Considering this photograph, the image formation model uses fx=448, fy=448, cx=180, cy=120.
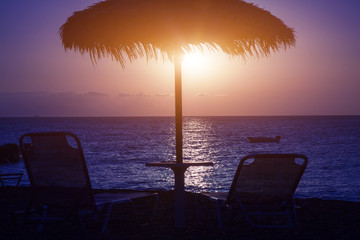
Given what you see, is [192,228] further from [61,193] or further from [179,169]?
[61,193]

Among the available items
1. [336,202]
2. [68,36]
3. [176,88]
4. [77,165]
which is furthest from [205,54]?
[336,202]

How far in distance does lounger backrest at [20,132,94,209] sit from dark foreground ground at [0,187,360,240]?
46 cm

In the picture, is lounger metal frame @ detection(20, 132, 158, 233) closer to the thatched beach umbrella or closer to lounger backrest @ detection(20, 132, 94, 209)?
lounger backrest @ detection(20, 132, 94, 209)

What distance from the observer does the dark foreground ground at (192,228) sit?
4549 mm

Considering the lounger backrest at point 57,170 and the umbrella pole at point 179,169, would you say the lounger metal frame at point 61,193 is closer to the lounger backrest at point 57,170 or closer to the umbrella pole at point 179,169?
the lounger backrest at point 57,170

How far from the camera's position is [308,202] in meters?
6.88

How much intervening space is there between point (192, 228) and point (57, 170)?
1.72m

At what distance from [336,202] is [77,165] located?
441cm

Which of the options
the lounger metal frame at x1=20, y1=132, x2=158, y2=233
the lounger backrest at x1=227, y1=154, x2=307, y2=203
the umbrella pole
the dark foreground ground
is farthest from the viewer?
the umbrella pole

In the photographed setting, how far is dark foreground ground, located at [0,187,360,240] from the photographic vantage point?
4.55 meters

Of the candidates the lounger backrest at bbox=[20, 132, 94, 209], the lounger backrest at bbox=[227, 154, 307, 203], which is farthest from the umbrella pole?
the lounger backrest at bbox=[20, 132, 94, 209]

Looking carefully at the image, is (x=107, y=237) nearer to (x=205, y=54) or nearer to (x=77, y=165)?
(x=77, y=165)

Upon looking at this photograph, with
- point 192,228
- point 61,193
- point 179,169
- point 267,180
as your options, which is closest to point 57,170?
point 61,193

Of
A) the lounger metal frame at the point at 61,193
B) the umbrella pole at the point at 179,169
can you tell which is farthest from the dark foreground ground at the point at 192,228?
the lounger metal frame at the point at 61,193
